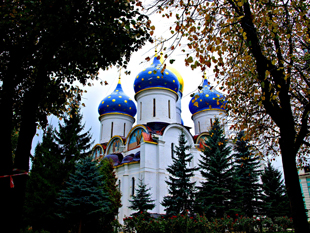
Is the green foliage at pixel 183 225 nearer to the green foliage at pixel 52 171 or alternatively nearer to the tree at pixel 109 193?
the tree at pixel 109 193

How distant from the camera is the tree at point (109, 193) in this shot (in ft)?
42.1

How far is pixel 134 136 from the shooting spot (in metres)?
21.4

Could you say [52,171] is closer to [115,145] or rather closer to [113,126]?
[115,145]

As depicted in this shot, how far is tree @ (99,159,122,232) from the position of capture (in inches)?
505

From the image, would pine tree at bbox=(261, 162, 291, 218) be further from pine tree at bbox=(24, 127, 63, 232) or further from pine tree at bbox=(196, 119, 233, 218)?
pine tree at bbox=(24, 127, 63, 232)

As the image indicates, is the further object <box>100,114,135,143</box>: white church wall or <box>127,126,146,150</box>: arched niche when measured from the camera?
<box>100,114,135,143</box>: white church wall

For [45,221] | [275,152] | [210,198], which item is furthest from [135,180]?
[275,152]

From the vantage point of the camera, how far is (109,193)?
45.4 ft

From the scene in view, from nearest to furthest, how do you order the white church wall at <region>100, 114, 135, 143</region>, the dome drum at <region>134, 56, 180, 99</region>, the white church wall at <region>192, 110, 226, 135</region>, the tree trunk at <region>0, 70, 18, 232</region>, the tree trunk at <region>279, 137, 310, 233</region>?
the tree trunk at <region>0, 70, 18, 232</region>, the tree trunk at <region>279, 137, 310, 233</region>, the dome drum at <region>134, 56, 180, 99</region>, the white church wall at <region>192, 110, 226, 135</region>, the white church wall at <region>100, 114, 135, 143</region>

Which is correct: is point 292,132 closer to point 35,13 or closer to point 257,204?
point 35,13

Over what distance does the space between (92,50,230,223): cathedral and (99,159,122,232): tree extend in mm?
2725

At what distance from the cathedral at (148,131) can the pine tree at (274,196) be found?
5462 millimetres

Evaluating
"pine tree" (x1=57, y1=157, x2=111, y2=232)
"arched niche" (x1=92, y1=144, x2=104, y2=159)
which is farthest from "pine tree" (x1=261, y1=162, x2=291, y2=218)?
"arched niche" (x1=92, y1=144, x2=104, y2=159)

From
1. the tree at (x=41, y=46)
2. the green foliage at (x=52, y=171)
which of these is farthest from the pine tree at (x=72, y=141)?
the tree at (x=41, y=46)
